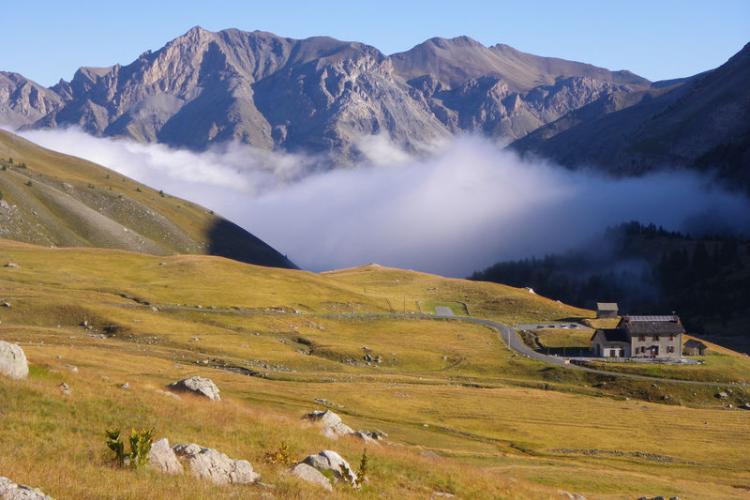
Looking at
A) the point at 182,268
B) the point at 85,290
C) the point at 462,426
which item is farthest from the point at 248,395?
the point at 182,268

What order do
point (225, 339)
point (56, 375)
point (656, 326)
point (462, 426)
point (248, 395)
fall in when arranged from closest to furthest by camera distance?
point (56, 375)
point (248, 395)
point (462, 426)
point (225, 339)
point (656, 326)

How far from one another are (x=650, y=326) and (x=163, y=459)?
123 m

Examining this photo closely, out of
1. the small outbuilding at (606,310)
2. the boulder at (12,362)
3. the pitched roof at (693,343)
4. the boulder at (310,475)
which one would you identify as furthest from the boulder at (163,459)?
the small outbuilding at (606,310)

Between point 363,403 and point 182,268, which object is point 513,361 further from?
point 182,268

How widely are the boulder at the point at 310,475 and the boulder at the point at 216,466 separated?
165 centimetres

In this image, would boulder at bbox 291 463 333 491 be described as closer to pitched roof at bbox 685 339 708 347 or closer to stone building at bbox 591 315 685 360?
stone building at bbox 591 315 685 360

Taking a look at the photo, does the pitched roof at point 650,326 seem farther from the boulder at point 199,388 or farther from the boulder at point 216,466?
the boulder at point 216,466

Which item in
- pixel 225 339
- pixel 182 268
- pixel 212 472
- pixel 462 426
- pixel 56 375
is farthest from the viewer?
pixel 182 268

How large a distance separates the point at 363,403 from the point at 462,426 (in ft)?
34.0

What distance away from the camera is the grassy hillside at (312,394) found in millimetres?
36812

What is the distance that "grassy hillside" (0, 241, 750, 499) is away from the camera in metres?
36.8

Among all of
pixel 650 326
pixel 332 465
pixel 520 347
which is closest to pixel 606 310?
pixel 650 326

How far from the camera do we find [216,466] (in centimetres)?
3206

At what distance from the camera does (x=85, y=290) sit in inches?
5758
